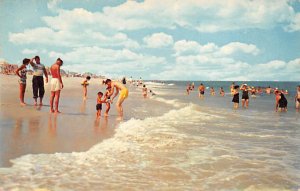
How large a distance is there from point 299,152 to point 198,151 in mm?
2389

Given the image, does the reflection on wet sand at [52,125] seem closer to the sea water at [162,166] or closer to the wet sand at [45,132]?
the wet sand at [45,132]

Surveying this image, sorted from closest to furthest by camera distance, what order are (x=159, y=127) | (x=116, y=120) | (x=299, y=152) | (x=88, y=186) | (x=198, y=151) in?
(x=88, y=186) → (x=198, y=151) → (x=299, y=152) → (x=159, y=127) → (x=116, y=120)

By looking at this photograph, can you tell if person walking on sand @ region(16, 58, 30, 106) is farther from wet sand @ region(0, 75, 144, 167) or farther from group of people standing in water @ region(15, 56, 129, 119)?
wet sand @ region(0, 75, 144, 167)

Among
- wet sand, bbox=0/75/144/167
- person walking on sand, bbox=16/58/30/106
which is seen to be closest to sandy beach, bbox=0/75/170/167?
wet sand, bbox=0/75/144/167

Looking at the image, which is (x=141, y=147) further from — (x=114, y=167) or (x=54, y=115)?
(x=54, y=115)

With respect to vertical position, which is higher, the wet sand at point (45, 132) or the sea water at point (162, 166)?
the wet sand at point (45, 132)

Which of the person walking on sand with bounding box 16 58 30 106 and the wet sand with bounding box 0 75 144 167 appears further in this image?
the person walking on sand with bounding box 16 58 30 106

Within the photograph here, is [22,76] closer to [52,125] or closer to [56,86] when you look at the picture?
[56,86]

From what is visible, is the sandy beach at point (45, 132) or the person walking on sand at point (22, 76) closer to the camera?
the sandy beach at point (45, 132)

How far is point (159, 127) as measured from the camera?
10.1 m

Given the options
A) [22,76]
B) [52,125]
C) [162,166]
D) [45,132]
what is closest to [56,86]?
[22,76]

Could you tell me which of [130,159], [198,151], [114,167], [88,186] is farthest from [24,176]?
[198,151]

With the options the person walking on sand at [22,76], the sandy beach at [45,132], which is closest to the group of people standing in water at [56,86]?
the person walking on sand at [22,76]

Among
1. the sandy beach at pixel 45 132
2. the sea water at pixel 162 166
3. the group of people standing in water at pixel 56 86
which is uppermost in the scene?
the group of people standing in water at pixel 56 86
